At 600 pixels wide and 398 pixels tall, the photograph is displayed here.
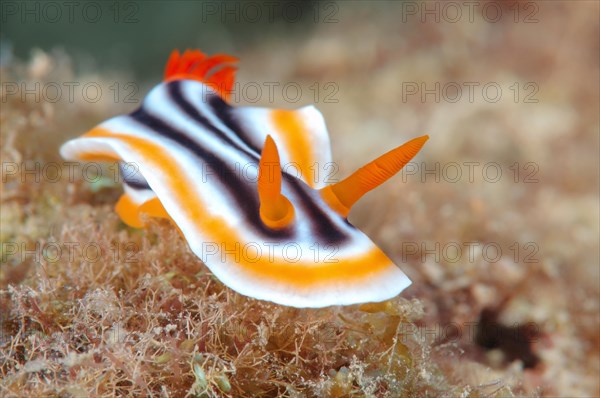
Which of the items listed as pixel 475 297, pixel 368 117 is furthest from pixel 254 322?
pixel 368 117

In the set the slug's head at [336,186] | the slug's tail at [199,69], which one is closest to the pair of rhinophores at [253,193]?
the slug's head at [336,186]

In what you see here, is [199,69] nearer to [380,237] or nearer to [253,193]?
[253,193]

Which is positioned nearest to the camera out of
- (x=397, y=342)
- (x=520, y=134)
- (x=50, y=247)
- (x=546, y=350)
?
(x=397, y=342)

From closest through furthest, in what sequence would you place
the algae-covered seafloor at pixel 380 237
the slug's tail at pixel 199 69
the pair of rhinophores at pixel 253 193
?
the pair of rhinophores at pixel 253 193 → the algae-covered seafloor at pixel 380 237 → the slug's tail at pixel 199 69

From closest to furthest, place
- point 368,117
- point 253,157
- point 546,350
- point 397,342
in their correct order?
point 397,342
point 253,157
point 546,350
point 368,117

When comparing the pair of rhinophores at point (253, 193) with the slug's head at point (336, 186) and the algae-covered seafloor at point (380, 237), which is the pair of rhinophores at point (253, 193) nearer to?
the slug's head at point (336, 186)

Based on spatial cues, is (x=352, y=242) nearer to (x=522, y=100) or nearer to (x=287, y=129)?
(x=287, y=129)

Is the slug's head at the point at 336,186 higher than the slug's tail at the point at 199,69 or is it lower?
lower
